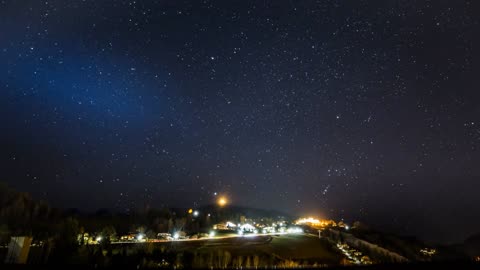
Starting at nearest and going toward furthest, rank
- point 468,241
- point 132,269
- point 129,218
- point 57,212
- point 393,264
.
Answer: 1. point 132,269
2. point 393,264
3. point 57,212
4. point 129,218
5. point 468,241

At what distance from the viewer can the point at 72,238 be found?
71.2 metres

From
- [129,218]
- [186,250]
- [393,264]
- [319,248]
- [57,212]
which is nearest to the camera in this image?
[393,264]

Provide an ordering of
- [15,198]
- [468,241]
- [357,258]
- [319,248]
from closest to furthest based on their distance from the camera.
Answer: [357,258]
[319,248]
[15,198]
[468,241]

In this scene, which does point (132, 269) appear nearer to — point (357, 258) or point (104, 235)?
point (357, 258)

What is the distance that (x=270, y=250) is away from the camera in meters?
59.5

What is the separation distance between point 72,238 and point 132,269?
74759 mm

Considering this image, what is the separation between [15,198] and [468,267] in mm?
113968

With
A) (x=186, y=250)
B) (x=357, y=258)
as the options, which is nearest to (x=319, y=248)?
(x=357, y=258)

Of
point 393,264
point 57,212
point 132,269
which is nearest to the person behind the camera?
point 132,269

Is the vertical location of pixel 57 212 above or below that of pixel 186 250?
above

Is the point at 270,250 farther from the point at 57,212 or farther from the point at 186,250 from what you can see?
the point at 57,212

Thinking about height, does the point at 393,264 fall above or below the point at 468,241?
below

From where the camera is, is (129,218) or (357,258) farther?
(129,218)

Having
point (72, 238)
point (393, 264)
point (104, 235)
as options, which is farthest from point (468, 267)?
point (72, 238)
